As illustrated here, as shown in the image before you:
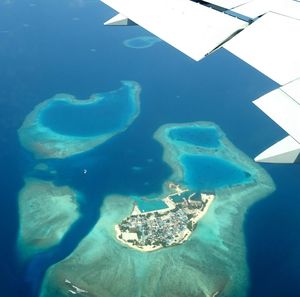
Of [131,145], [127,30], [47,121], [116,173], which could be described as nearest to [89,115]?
[47,121]

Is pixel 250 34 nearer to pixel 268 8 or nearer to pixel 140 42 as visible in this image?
pixel 268 8

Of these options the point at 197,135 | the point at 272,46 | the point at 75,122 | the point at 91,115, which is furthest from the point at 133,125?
the point at 272,46

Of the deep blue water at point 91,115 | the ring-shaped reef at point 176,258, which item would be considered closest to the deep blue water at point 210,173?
the ring-shaped reef at point 176,258

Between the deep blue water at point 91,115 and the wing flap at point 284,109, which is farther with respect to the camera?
the deep blue water at point 91,115

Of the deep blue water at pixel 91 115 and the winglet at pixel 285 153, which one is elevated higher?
the winglet at pixel 285 153

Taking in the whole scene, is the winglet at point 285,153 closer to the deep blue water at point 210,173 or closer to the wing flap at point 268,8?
the wing flap at point 268,8
